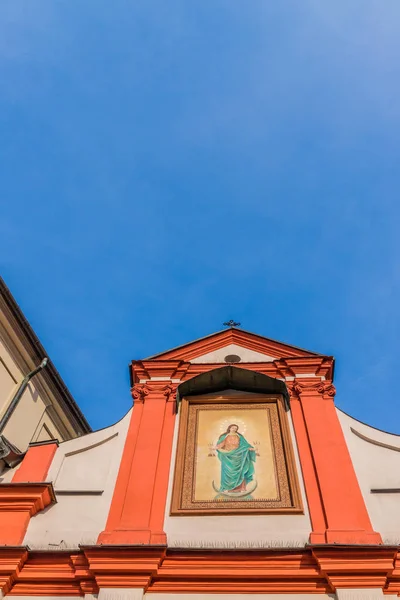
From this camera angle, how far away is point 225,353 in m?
10.6

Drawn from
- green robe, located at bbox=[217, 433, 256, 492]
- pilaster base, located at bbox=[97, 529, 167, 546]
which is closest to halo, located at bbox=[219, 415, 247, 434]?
→ green robe, located at bbox=[217, 433, 256, 492]

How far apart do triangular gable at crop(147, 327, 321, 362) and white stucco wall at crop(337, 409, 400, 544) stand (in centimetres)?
191

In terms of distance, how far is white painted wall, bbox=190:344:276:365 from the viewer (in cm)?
1041

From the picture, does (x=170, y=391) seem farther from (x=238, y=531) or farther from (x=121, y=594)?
(x=121, y=594)

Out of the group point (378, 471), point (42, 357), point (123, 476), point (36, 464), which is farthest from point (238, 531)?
point (42, 357)

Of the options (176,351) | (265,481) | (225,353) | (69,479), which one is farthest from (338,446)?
(69,479)

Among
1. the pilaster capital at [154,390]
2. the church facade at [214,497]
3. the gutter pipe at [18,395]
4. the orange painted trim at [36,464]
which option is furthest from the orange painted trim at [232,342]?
the gutter pipe at [18,395]

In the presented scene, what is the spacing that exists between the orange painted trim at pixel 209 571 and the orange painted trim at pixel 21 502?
0.68 m

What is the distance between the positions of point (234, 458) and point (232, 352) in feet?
9.38

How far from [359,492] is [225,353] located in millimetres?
4115

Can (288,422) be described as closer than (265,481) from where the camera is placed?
No

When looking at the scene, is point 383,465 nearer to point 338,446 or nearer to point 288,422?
point 338,446

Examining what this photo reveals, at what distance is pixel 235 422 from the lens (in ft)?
29.6

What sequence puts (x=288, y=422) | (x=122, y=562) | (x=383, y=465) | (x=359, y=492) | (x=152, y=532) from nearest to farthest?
(x=122, y=562) → (x=152, y=532) → (x=359, y=492) → (x=383, y=465) → (x=288, y=422)
